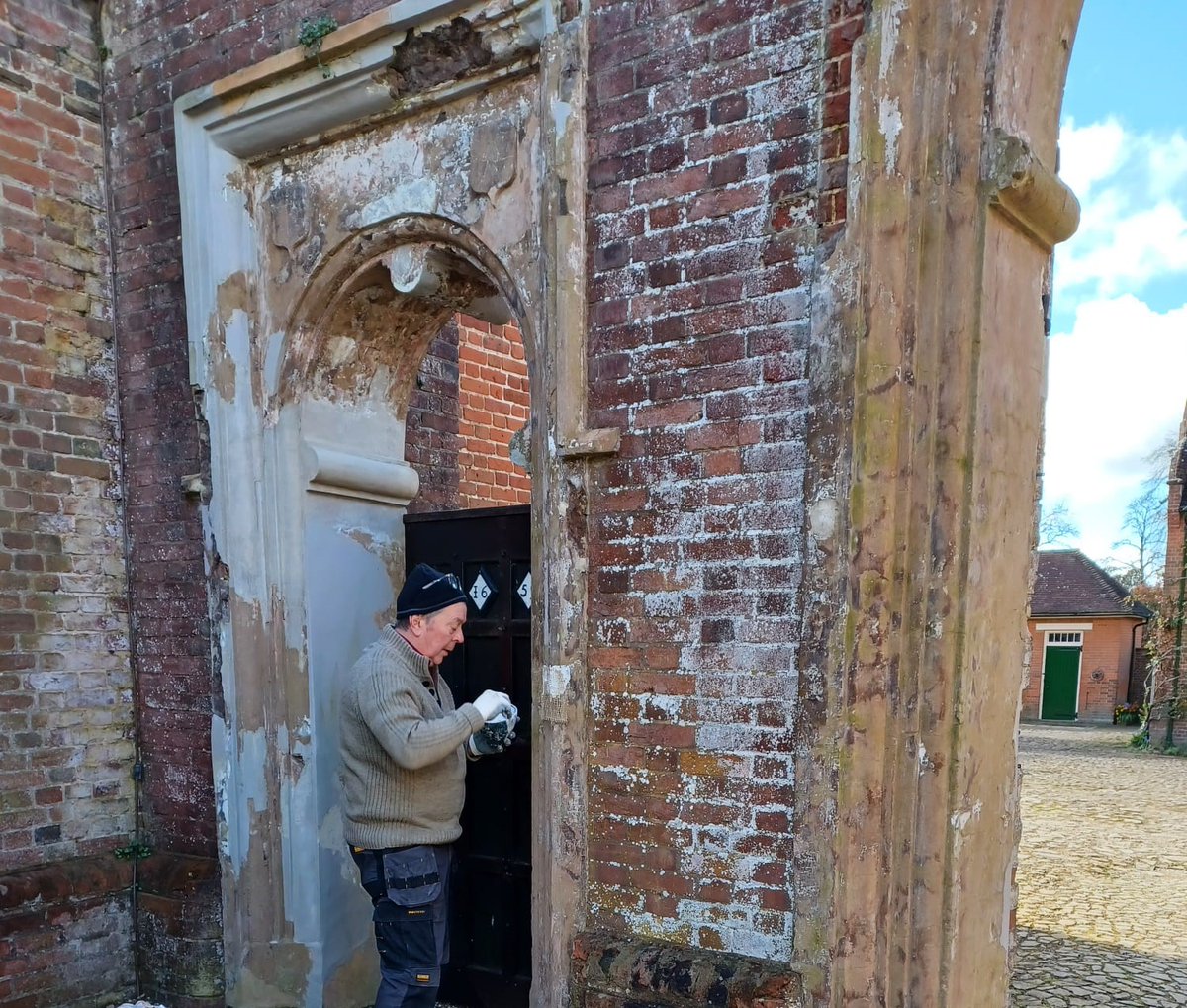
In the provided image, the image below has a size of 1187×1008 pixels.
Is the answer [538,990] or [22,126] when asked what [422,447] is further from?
[538,990]

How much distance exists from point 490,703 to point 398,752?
0.39 meters

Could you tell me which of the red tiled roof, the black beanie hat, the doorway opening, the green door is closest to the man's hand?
the doorway opening

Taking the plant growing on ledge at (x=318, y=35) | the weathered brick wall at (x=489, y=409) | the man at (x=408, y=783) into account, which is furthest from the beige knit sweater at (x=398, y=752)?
the weathered brick wall at (x=489, y=409)

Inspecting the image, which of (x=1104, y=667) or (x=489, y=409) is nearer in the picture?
(x=489, y=409)

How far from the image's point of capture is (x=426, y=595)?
9.91 feet

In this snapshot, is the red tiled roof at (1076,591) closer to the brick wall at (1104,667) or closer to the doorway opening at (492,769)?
the brick wall at (1104,667)

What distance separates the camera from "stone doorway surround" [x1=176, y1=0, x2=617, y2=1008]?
10.1 feet

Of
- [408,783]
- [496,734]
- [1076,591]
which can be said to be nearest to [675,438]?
[496,734]

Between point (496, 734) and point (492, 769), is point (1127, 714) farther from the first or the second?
point (496, 734)

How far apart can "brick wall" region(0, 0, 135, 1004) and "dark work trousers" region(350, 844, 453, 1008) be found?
67.7 inches

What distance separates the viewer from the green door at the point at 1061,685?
25.4 metres

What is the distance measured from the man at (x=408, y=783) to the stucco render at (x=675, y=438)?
1.21ft

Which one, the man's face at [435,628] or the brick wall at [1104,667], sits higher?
the man's face at [435,628]

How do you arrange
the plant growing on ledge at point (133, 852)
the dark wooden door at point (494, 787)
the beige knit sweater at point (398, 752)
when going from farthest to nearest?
the plant growing on ledge at point (133, 852) → the dark wooden door at point (494, 787) → the beige knit sweater at point (398, 752)
